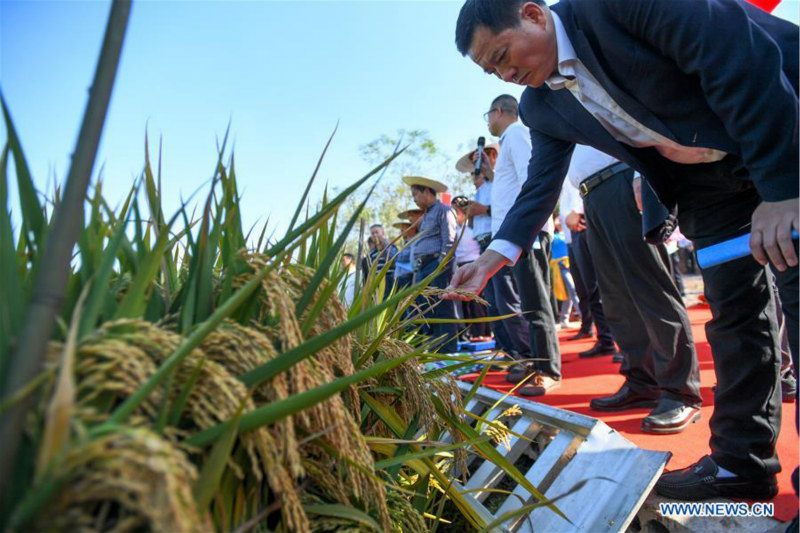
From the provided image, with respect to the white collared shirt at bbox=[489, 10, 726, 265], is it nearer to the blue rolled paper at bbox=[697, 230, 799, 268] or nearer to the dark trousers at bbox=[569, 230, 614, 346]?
the blue rolled paper at bbox=[697, 230, 799, 268]

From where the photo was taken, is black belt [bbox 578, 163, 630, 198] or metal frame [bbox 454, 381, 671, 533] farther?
black belt [bbox 578, 163, 630, 198]

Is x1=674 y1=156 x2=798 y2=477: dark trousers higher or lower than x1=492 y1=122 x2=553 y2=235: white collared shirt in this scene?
lower

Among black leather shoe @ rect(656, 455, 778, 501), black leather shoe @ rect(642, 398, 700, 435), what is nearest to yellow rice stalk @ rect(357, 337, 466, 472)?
black leather shoe @ rect(656, 455, 778, 501)

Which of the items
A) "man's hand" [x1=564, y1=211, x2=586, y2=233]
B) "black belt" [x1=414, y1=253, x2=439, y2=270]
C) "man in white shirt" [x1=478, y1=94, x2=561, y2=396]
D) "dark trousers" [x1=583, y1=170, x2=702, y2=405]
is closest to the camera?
"dark trousers" [x1=583, y1=170, x2=702, y2=405]

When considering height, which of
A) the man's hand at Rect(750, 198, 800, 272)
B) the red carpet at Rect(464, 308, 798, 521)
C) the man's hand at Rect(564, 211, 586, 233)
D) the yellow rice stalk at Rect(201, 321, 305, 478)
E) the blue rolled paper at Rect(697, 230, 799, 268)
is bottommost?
the red carpet at Rect(464, 308, 798, 521)

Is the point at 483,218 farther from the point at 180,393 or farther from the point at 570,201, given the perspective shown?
the point at 180,393

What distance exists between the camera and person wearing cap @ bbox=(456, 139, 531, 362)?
156 inches

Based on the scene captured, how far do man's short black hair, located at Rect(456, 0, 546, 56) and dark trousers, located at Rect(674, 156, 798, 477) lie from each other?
2.48 feet

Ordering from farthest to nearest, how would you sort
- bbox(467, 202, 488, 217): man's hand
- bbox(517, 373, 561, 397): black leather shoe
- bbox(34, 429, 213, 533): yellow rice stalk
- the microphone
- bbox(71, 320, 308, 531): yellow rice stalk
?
1. the microphone
2. bbox(467, 202, 488, 217): man's hand
3. bbox(517, 373, 561, 397): black leather shoe
4. bbox(71, 320, 308, 531): yellow rice stalk
5. bbox(34, 429, 213, 533): yellow rice stalk

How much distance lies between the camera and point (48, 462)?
493 mm

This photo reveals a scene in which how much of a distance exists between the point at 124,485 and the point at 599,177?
262cm

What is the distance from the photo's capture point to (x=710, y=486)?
1.61 m

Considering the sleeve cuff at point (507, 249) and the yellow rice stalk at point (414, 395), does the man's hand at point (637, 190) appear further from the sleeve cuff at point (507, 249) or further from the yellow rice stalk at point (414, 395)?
the yellow rice stalk at point (414, 395)

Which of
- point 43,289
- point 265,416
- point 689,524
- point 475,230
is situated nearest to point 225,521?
point 265,416
